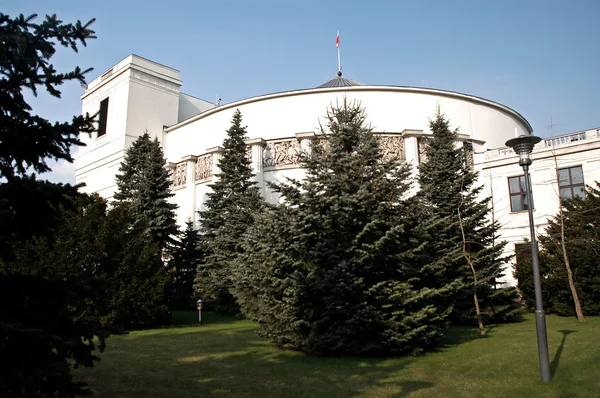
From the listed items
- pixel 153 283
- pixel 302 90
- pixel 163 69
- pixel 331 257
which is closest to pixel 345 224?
pixel 331 257

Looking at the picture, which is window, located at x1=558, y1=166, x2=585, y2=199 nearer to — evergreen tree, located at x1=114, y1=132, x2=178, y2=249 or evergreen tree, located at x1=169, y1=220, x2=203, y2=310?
evergreen tree, located at x1=169, y1=220, x2=203, y2=310

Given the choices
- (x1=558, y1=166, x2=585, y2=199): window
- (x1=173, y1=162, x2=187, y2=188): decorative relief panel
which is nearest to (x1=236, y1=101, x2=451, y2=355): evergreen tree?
(x1=558, y1=166, x2=585, y2=199): window

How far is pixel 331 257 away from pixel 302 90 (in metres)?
24.7

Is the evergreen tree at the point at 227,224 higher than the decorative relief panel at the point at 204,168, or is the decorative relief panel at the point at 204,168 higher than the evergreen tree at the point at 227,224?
the decorative relief panel at the point at 204,168

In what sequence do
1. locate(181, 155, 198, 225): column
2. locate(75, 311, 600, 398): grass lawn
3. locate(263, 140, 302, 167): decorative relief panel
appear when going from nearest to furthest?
locate(75, 311, 600, 398): grass lawn, locate(263, 140, 302, 167): decorative relief panel, locate(181, 155, 198, 225): column

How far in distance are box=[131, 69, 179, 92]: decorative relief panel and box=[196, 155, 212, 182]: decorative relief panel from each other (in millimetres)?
9781

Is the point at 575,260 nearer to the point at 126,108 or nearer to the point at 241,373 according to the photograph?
the point at 241,373

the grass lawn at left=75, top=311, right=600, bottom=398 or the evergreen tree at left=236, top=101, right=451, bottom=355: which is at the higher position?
the evergreen tree at left=236, top=101, right=451, bottom=355

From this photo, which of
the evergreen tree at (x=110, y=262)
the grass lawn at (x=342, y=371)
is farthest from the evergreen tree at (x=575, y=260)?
the evergreen tree at (x=110, y=262)

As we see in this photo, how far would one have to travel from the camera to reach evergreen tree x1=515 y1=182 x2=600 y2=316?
1869 cm

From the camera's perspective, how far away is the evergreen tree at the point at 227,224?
76.4 feet

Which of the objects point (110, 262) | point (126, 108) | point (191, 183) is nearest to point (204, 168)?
point (191, 183)

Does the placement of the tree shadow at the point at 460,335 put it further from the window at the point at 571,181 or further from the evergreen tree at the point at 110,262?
the window at the point at 571,181

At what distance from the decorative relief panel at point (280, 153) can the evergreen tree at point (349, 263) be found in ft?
68.6
